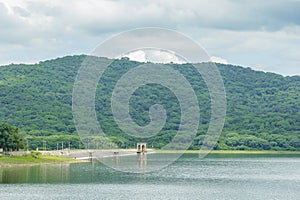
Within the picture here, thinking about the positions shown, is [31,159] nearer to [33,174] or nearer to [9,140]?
[9,140]

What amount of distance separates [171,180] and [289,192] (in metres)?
21.3

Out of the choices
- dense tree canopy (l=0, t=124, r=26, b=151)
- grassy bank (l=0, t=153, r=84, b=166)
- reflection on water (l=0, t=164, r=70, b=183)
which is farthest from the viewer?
dense tree canopy (l=0, t=124, r=26, b=151)

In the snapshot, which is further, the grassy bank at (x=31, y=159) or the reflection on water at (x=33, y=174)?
the grassy bank at (x=31, y=159)

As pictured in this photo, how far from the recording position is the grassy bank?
11881 centimetres

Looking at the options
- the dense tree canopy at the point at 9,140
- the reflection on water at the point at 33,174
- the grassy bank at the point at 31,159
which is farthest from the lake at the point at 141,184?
the dense tree canopy at the point at 9,140

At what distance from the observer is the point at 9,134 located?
130m

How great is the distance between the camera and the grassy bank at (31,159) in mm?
118812

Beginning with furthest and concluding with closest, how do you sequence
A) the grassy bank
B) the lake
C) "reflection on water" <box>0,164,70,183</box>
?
the grassy bank
"reflection on water" <box>0,164,70,183</box>
the lake

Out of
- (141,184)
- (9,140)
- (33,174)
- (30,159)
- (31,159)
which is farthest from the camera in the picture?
(9,140)

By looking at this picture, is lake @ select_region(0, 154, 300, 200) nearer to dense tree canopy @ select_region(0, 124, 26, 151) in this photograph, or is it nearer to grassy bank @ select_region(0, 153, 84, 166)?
grassy bank @ select_region(0, 153, 84, 166)

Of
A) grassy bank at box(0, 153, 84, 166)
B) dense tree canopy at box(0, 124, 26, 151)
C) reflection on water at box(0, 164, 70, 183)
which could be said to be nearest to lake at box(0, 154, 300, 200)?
reflection on water at box(0, 164, 70, 183)

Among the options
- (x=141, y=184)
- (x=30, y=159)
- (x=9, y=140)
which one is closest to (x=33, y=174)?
Result: (x=141, y=184)

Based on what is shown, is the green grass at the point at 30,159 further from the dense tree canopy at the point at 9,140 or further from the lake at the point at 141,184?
the lake at the point at 141,184

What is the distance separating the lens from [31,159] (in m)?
127
